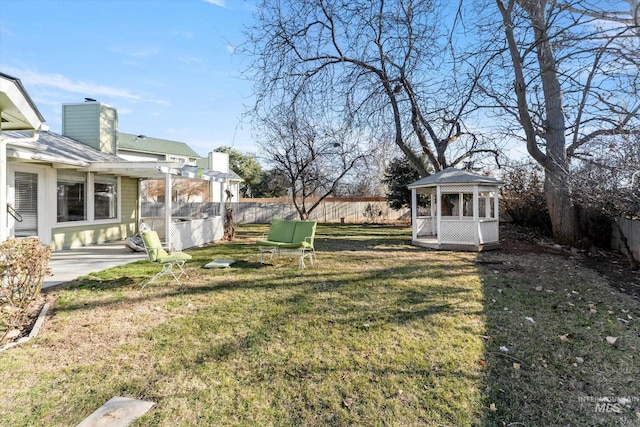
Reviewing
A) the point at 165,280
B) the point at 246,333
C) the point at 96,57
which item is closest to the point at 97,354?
the point at 246,333

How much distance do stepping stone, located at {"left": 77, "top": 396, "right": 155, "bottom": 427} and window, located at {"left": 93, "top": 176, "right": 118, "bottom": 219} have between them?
968 cm

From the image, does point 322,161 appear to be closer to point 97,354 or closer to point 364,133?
point 364,133

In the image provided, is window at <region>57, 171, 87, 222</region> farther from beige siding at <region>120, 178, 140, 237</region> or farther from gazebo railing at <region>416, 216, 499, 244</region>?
gazebo railing at <region>416, 216, 499, 244</region>

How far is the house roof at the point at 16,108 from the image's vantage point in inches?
167

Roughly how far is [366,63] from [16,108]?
9023mm

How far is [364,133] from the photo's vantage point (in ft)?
37.0

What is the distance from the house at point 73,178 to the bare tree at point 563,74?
312 inches

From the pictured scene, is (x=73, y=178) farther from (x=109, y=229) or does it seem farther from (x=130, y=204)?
(x=130, y=204)

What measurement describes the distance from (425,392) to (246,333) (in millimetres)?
2050

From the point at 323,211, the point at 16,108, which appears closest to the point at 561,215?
the point at 16,108

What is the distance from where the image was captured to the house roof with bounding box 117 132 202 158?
26812 mm

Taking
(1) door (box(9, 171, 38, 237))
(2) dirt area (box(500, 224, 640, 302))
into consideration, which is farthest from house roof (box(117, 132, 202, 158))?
(2) dirt area (box(500, 224, 640, 302))

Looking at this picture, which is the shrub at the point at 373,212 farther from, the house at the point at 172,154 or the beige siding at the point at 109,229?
the beige siding at the point at 109,229

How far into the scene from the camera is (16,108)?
474 cm
